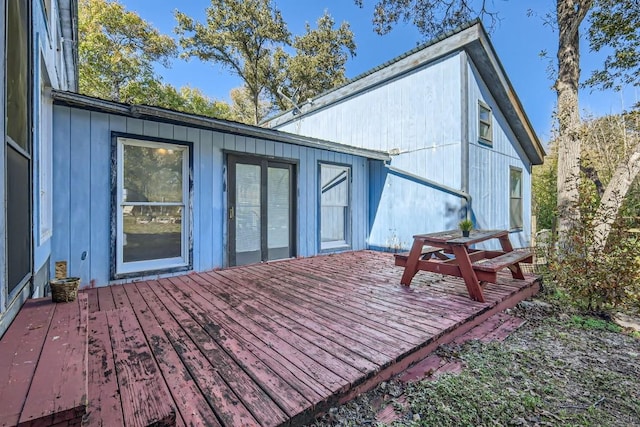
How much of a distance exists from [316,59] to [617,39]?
12191 millimetres

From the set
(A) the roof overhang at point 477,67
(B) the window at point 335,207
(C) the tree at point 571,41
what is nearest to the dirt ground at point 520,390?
(C) the tree at point 571,41

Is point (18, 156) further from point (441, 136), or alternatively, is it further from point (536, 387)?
point (441, 136)

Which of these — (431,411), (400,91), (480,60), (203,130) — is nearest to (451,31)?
(480,60)

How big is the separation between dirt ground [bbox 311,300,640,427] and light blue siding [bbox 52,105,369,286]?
3569mm

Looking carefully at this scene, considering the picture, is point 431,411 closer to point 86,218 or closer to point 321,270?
point 321,270

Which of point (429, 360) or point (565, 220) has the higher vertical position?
point (565, 220)

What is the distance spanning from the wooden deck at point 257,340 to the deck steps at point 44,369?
2.8 inches

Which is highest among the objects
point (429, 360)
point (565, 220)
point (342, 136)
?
point (342, 136)

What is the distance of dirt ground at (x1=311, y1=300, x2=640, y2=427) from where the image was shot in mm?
1589

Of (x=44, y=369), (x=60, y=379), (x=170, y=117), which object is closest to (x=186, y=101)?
(x=170, y=117)

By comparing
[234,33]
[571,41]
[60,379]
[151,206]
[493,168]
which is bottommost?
[60,379]

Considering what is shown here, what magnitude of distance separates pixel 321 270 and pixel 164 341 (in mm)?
2808

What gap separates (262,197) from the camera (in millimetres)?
5180

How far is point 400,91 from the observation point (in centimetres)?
669
